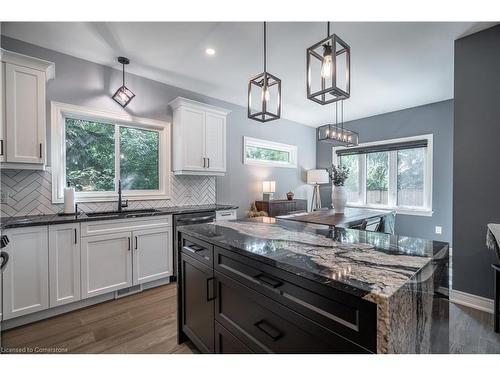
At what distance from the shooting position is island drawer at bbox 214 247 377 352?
76 centimetres

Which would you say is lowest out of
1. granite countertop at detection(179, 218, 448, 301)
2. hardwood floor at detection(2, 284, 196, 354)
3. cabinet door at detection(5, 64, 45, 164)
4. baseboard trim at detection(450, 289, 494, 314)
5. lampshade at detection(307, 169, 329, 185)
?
hardwood floor at detection(2, 284, 196, 354)

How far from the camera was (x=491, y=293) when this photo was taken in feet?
7.47

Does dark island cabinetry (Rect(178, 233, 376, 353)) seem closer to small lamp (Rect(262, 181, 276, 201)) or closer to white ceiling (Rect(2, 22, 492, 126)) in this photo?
white ceiling (Rect(2, 22, 492, 126))

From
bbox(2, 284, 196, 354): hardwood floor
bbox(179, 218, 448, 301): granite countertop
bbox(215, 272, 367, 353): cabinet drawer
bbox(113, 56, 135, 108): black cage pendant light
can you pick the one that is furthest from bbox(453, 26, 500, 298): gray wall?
bbox(113, 56, 135, 108): black cage pendant light

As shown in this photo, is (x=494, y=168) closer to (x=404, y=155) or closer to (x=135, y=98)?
(x=404, y=155)

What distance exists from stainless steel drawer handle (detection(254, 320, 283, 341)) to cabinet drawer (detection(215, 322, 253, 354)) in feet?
0.57

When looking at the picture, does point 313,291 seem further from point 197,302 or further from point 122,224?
point 122,224

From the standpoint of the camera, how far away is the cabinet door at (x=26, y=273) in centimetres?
201

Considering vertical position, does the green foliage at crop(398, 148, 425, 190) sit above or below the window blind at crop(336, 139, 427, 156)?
below

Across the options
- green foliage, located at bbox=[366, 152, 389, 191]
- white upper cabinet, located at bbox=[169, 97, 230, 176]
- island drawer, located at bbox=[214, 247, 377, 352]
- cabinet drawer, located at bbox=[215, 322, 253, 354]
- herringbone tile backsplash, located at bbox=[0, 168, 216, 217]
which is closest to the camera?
island drawer, located at bbox=[214, 247, 377, 352]

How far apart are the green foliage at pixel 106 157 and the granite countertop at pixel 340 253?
1912mm

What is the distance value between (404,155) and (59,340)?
5.62 m

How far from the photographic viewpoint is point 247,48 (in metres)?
2.58
